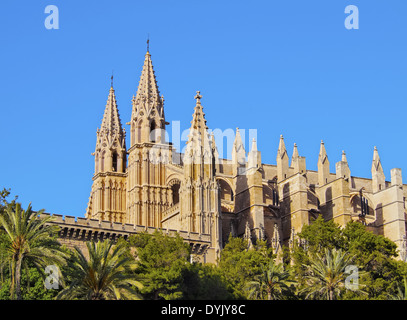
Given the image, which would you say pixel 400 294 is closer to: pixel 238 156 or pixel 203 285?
pixel 203 285

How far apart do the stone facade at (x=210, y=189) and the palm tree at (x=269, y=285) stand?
1202cm

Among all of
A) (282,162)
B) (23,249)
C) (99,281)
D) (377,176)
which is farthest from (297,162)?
(23,249)

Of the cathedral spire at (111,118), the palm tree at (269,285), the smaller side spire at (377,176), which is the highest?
the cathedral spire at (111,118)

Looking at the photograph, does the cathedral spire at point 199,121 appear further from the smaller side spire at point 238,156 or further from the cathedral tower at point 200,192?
the smaller side spire at point 238,156

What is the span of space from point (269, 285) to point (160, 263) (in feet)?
21.8

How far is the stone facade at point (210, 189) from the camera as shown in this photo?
73938 millimetres

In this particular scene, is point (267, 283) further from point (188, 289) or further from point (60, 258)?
point (60, 258)

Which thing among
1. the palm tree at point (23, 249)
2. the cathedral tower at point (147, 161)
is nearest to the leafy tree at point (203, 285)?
the palm tree at point (23, 249)

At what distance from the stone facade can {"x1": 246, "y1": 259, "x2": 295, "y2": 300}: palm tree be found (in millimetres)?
12016

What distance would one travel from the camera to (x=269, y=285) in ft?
195

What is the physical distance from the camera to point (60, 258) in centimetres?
5050

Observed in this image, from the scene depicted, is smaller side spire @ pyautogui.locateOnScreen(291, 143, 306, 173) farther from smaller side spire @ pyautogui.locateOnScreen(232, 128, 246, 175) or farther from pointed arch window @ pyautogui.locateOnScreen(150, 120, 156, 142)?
pointed arch window @ pyautogui.locateOnScreen(150, 120, 156, 142)

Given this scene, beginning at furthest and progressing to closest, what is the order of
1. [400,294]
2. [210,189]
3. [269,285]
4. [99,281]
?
[210,189], [400,294], [269,285], [99,281]

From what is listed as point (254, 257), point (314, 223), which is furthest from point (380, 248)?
point (254, 257)
